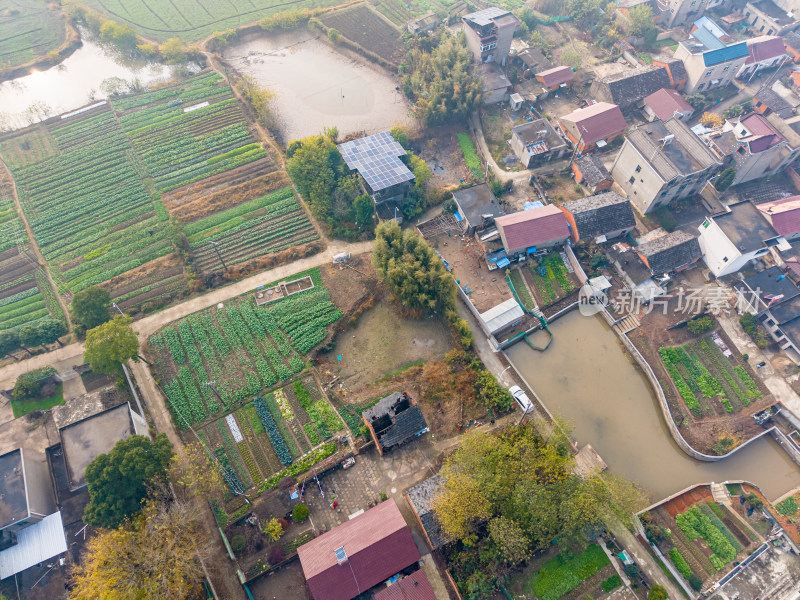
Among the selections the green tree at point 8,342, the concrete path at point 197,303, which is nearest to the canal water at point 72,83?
the green tree at point 8,342

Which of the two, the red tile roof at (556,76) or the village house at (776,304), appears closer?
the village house at (776,304)

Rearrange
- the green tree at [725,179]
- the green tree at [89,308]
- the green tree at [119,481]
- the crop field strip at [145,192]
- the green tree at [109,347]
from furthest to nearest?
1. the crop field strip at [145,192]
2. the green tree at [725,179]
3. the green tree at [89,308]
4. the green tree at [109,347]
5. the green tree at [119,481]

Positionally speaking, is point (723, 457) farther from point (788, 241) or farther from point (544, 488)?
point (788, 241)

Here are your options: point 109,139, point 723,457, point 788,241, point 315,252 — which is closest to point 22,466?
point 315,252

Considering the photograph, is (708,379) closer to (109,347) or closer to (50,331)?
(109,347)

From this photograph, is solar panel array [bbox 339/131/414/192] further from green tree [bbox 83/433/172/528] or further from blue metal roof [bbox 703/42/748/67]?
blue metal roof [bbox 703/42/748/67]

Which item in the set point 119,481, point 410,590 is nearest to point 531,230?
point 410,590

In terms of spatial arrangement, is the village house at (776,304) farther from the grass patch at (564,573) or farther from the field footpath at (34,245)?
the field footpath at (34,245)
